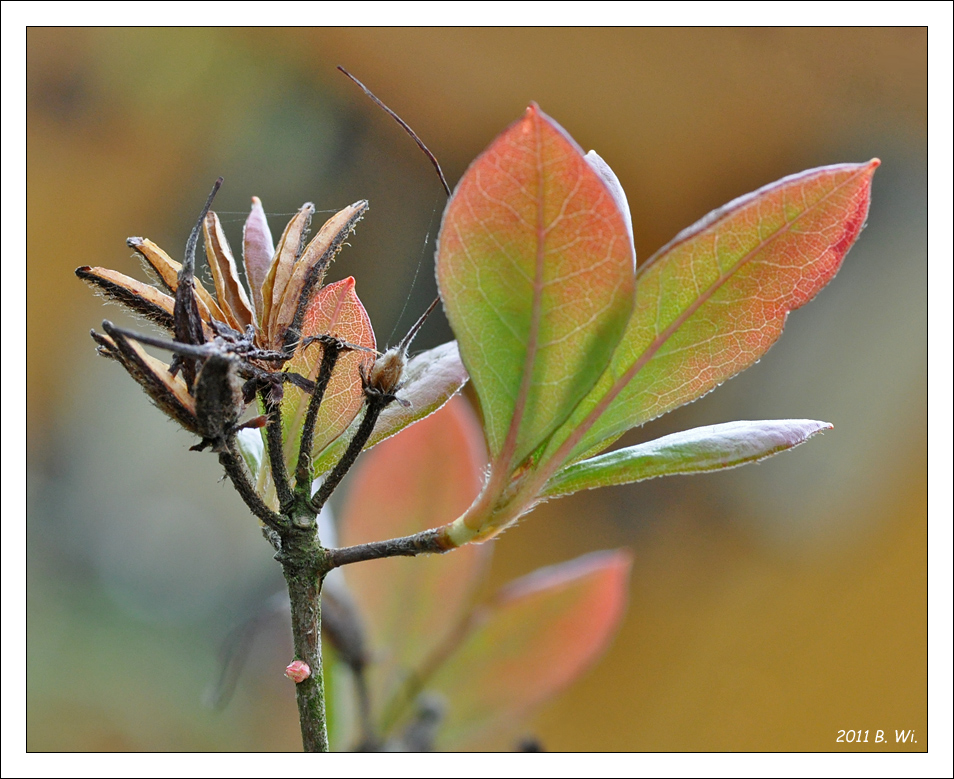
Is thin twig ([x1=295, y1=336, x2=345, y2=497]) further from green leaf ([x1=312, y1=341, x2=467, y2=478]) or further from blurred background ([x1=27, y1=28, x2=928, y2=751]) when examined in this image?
blurred background ([x1=27, y1=28, x2=928, y2=751])

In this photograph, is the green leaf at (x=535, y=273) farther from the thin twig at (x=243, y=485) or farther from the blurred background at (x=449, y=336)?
the blurred background at (x=449, y=336)

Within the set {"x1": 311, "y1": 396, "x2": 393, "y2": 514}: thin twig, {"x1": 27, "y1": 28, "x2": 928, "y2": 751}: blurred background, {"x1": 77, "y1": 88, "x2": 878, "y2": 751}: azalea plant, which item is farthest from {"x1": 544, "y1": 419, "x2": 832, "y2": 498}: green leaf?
{"x1": 27, "y1": 28, "x2": 928, "y2": 751}: blurred background

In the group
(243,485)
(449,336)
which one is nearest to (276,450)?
(243,485)

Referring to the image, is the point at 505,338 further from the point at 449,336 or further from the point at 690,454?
the point at 449,336

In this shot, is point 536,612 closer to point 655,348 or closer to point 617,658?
point 655,348

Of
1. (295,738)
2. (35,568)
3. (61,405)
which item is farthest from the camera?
(61,405)


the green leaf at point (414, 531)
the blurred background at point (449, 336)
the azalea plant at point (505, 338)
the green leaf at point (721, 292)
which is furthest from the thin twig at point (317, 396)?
the blurred background at point (449, 336)

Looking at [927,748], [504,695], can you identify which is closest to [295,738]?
[504,695]
